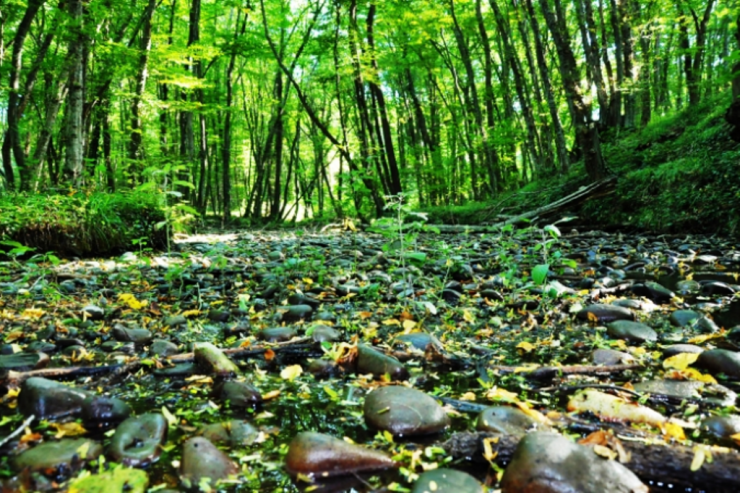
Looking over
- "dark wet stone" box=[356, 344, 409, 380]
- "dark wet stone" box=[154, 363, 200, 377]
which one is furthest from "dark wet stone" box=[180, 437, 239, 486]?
"dark wet stone" box=[356, 344, 409, 380]

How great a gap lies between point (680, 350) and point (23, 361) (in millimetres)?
3271

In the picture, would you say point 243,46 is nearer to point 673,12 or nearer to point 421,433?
point 673,12

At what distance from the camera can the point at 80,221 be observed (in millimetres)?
6613

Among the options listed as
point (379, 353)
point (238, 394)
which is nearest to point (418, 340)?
point (379, 353)

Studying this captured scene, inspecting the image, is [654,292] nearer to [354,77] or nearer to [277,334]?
[277,334]

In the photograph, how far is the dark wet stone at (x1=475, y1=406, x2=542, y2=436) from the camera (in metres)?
1.57

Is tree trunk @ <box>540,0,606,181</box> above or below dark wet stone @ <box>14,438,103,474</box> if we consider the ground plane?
above

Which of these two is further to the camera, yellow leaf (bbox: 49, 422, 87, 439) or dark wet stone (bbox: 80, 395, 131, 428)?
dark wet stone (bbox: 80, 395, 131, 428)

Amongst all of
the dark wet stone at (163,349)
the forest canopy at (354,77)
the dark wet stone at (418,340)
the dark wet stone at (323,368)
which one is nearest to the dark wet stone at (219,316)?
the dark wet stone at (163,349)

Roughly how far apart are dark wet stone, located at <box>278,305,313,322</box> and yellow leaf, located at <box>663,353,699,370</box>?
229 cm

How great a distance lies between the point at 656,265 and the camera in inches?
196

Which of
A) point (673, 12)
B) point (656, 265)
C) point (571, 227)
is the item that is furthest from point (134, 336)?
point (673, 12)

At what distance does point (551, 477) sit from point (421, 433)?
51cm

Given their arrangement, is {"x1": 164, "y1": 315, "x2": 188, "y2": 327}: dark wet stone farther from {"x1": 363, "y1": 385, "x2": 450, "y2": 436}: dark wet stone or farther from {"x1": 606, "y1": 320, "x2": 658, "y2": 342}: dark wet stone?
{"x1": 606, "y1": 320, "x2": 658, "y2": 342}: dark wet stone
